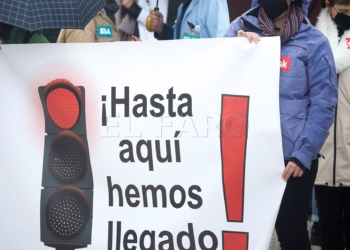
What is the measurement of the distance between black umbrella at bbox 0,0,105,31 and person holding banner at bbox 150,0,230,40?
89cm

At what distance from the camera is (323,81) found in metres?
4.25

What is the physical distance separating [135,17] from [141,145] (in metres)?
2.86

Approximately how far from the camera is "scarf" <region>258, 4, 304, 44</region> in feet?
14.1

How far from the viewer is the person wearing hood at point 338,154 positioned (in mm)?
5297

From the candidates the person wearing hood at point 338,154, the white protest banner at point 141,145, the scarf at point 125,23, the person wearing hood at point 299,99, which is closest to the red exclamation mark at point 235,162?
the white protest banner at point 141,145

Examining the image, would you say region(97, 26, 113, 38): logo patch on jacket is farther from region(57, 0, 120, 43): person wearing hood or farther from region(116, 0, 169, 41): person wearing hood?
region(116, 0, 169, 41): person wearing hood

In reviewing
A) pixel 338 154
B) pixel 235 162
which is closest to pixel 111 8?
pixel 338 154

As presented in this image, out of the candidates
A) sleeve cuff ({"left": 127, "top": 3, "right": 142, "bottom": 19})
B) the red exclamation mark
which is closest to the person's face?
the red exclamation mark

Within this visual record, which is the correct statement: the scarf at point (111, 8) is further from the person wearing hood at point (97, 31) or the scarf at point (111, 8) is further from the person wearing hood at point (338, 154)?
the person wearing hood at point (338, 154)

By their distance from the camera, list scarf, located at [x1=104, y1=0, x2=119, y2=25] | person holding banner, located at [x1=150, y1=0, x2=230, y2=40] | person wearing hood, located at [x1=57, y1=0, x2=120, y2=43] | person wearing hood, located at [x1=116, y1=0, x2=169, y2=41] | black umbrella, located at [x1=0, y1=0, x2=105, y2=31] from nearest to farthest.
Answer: black umbrella, located at [x1=0, y1=0, x2=105, y2=31] → person holding banner, located at [x1=150, y1=0, x2=230, y2=40] → person wearing hood, located at [x1=57, y1=0, x2=120, y2=43] → scarf, located at [x1=104, y1=0, x2=119, y2=25] → person wearing hood, located at [x1=116, y1=0, x2=169, y2=41]

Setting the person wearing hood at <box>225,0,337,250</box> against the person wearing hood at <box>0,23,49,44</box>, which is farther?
the person wearing hood at <box>0,23,49,44</box>

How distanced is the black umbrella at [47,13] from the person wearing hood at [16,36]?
1.59 ft

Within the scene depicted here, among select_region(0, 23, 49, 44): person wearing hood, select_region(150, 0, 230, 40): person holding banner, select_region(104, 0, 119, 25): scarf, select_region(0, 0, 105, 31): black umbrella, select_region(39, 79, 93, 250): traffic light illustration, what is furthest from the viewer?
select_region(104, 0, 119, 25): scarf

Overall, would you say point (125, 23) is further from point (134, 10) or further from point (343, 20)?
point (343, 20)
